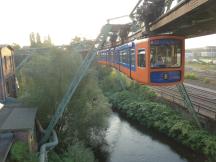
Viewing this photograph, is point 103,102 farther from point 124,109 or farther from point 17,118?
point 124,109

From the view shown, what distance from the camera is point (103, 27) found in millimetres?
17297

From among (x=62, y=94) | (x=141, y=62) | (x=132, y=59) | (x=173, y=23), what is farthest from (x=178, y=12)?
(x=62, y=94)

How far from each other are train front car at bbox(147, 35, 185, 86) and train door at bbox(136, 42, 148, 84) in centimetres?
29

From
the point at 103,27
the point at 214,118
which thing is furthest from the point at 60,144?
the point at 214,118

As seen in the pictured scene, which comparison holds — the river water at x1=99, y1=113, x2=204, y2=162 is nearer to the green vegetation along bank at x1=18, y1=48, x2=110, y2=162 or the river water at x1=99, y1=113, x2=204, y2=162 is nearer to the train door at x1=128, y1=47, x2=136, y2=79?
the green vegetation along bank at x1=18, y1=48, x2=110, y2=162

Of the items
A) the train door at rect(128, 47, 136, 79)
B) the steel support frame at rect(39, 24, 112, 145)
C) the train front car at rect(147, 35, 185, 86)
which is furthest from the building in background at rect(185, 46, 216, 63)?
A: the train front car at rect(147, 35, 185, 86)

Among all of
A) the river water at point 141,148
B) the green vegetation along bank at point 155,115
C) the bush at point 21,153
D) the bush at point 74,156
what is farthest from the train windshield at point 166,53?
the river water at point 141,148

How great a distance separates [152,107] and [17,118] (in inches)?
601

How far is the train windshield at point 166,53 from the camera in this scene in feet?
39.9

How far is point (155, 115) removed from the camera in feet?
77.1

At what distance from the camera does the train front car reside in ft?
39.9

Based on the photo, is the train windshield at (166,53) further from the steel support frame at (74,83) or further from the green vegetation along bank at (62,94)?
the green vegetation along bank at (62,94)

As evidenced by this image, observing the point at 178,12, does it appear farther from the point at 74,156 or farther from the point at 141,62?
the point at 74,156

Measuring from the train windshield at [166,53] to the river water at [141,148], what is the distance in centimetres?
772
